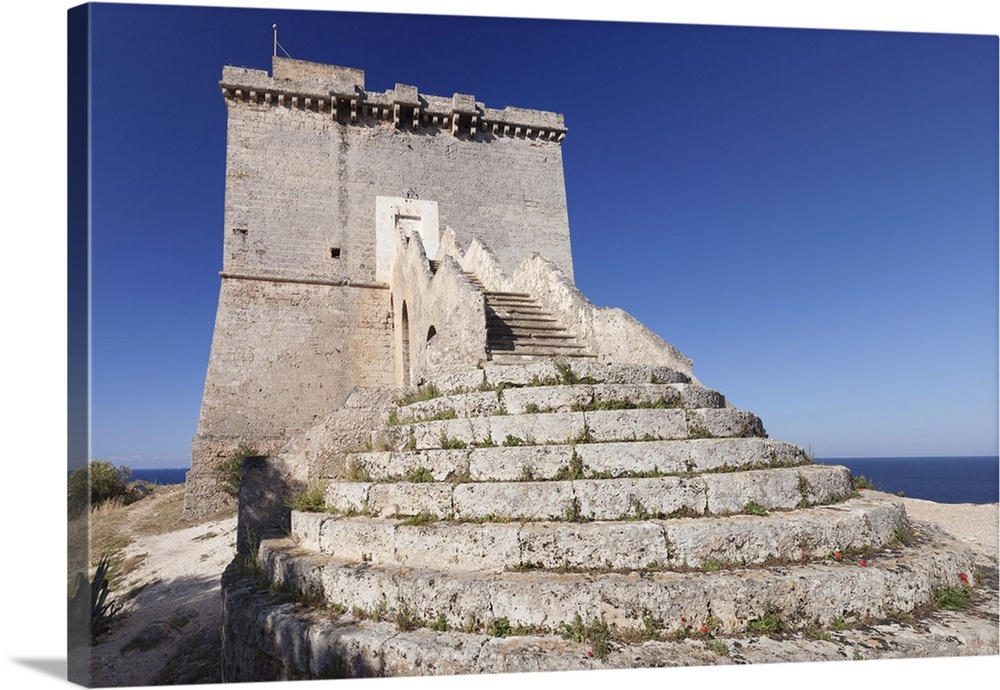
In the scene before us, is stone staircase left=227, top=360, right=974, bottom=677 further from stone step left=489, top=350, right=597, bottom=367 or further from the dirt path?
the dirt path

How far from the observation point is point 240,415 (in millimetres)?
12289

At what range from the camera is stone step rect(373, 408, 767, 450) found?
4184 mm

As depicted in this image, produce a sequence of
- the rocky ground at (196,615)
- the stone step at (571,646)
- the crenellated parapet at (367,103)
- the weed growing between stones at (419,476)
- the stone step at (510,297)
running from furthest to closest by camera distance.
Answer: the crenellated parapet at (367,103) < the stone step at (510,297) < the weed growing between stones at (419,476) < the rocky ground at (196,615) < the stone step at (571,646)

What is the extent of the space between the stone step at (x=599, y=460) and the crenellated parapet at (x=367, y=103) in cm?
1256

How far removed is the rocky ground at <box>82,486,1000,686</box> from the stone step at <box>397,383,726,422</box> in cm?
195

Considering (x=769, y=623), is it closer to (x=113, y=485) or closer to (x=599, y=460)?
(x=599, y=460)

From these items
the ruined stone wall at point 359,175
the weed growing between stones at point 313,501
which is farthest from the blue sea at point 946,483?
the ruined stone wall at point 359,175

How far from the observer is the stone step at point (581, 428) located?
4.18 m

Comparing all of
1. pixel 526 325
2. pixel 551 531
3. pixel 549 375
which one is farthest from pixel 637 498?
pixel 526 325

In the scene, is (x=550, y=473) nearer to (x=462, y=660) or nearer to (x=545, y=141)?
(x=462, y=660)

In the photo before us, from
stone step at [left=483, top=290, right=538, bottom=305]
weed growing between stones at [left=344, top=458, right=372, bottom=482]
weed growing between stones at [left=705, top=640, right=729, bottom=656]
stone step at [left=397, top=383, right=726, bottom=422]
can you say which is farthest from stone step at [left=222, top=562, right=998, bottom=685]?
stone step at [left=483, top=290, right=538, bottom=305]

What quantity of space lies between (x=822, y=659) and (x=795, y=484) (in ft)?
4.19

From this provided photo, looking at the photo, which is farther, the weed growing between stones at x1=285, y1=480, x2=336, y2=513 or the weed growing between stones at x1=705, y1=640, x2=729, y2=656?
the weed growing between stones at x1=285, y1=480, x2=336, y2=513

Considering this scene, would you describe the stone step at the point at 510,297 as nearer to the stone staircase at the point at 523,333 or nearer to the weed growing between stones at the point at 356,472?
the stone staircase at the point at 523,333
